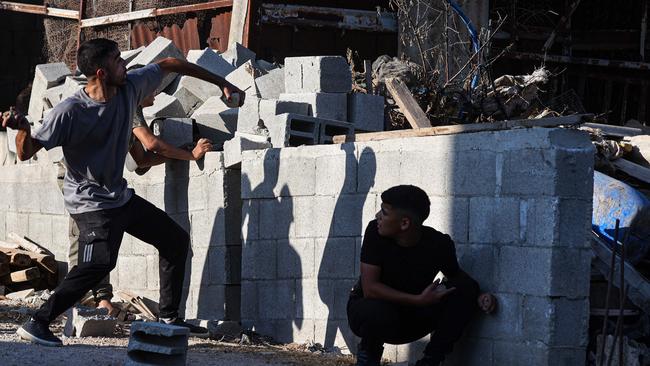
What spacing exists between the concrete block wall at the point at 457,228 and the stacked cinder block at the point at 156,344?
1.42 metres

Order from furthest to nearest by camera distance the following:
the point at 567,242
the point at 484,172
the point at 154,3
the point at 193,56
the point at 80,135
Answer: the point at 154,3
the point at 193,56
the point at 80,135
the point at 484,172
the point at 567,242

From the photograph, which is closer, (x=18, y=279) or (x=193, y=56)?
(x=18, y=279)

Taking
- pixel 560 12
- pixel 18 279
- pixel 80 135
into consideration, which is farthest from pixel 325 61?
pixel 560 12

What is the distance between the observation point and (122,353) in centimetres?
636

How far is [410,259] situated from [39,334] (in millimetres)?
2256

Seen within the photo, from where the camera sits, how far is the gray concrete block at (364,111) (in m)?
8.22

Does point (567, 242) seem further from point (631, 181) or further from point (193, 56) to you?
point (193, 56)

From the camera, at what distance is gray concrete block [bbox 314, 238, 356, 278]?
6.90 m

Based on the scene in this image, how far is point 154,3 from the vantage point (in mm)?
13320

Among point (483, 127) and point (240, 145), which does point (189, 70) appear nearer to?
point (240, 145)

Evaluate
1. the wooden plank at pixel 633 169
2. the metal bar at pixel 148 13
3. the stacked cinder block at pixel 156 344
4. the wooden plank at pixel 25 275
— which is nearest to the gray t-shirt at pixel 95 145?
the stacked cinder block at pixel 156 344

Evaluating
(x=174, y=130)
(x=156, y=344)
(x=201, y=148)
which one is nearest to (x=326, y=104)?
(x=201, y=148)

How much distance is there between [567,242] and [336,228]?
1.85m

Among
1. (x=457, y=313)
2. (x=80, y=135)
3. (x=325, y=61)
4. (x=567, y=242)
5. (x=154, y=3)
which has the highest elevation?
(x=154, y=3)
